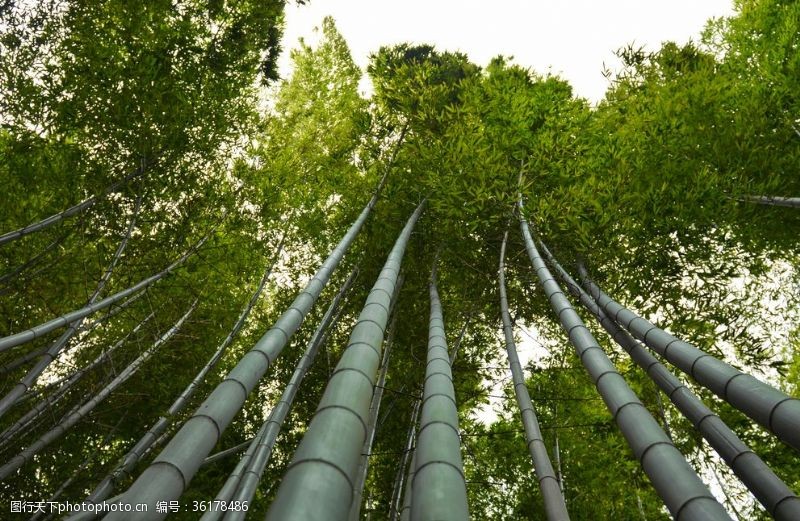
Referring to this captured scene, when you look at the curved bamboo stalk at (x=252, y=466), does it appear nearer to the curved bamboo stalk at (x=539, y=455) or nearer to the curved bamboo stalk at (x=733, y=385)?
the curved bamboo stalk at (x=539, y=455)

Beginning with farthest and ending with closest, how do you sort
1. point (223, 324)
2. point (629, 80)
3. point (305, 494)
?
1. point (223, 324)
2. point (629, 80)
3. point (305, 494)

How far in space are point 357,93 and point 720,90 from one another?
590 centimetres

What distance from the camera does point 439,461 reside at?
1.65 meters

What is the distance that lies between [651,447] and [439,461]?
962 mm

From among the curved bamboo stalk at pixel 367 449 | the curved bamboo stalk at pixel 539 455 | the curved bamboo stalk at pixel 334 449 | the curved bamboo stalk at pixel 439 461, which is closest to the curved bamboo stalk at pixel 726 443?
the curved bamboo stalk at pixel 539 455

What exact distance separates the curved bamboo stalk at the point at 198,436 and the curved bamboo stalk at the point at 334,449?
0.49m

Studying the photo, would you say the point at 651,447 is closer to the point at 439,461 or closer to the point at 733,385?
the point at 733,385

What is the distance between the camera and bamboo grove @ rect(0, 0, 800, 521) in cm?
244

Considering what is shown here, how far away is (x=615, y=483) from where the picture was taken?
19.8ft

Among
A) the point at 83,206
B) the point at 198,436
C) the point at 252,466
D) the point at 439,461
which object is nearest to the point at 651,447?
the point at 439,461

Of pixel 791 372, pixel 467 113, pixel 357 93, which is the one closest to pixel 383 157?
pixel 467 113

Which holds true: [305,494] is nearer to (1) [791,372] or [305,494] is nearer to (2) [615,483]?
(2) [615,483]

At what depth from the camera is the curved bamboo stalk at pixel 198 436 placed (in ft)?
4.74

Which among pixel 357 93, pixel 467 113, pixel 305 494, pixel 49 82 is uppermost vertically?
pixel 357 93
